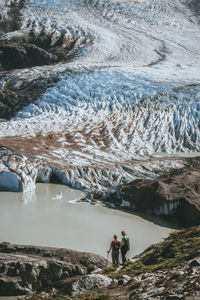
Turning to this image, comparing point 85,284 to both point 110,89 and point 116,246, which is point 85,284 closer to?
point 116,246

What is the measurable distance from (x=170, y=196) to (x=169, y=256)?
782cm

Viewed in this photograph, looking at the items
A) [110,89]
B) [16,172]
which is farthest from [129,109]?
[16,172]

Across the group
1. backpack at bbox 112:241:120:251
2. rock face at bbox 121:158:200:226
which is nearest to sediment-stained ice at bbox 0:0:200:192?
rock face at bbox 121:158:200:226

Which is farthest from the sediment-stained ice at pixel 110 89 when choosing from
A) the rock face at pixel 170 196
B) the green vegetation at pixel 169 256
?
the green vegetation at pixel 169 256

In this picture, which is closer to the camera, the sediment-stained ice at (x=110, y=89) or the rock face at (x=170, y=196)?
the rock face at (x=170, y=196)

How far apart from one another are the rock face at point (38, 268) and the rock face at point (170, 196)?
6570 millimetres

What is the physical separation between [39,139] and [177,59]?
86.0ft

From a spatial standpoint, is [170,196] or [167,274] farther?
[170,196]

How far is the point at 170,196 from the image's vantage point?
16094 mm

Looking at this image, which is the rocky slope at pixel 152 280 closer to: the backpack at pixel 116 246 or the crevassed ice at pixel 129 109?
the backpack at pixel 116 246

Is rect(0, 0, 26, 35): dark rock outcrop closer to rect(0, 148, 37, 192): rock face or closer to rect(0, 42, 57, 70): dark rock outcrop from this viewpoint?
rect(0, 42, 57, 70): dark rock outcrop

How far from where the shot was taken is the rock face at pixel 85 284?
7238 millimetres

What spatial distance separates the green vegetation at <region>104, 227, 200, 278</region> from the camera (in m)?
7.52

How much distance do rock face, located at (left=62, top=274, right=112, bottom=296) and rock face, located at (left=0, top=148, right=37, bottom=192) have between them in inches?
459
